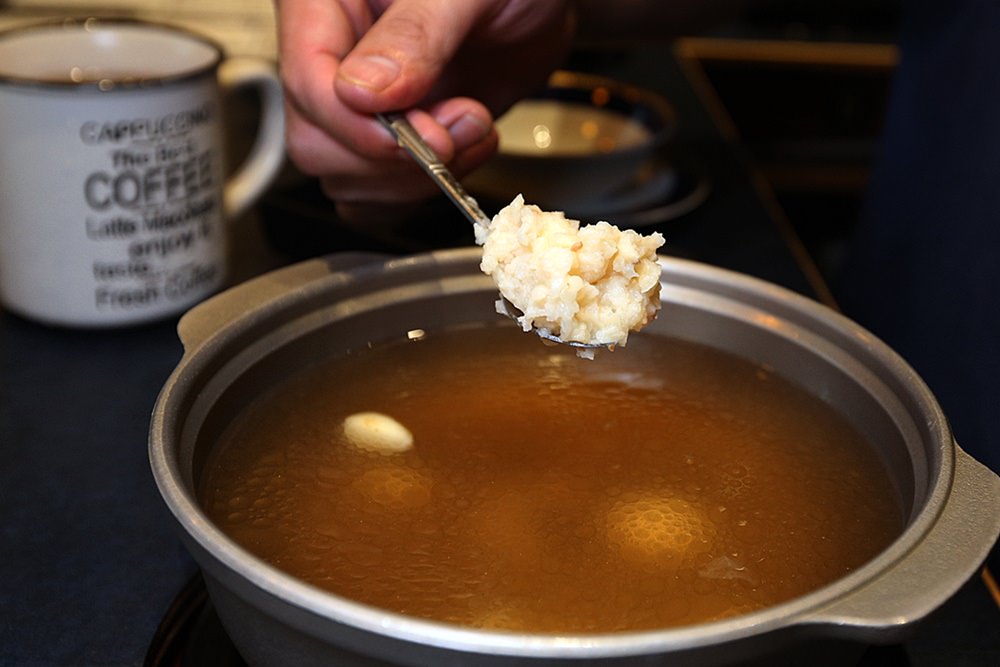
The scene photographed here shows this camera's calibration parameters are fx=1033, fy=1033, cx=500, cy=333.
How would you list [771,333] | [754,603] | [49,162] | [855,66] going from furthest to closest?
[855,66] → [49,162] → [771,333] → [754,603]

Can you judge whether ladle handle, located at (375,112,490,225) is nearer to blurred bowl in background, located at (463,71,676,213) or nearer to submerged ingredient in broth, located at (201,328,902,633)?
submerged ingredient in broth, located at (201,328,902,633)

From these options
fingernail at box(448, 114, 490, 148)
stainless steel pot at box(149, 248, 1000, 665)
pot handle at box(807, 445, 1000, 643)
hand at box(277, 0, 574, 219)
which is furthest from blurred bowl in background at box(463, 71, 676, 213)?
pot handle at box(807, 445, 1000, 643)

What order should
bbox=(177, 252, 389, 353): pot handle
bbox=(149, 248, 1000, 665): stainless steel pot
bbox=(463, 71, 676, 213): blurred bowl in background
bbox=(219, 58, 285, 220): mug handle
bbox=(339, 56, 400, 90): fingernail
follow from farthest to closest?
bbox=(463, 71, 676, 213): blurred bowl in background → bbox=(219, 58, 285, 220): mug handle → bbox=(339, 56, 400, 90): fingernail → bbox=(177, 252, 389, 353): pot handle → bbox=(149, 248, 1000, 665): stainless steel pot

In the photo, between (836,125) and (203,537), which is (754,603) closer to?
(203,537)

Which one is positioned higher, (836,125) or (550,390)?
(550,390)

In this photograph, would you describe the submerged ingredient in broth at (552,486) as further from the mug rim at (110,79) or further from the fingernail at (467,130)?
the mug rim at (110,79)

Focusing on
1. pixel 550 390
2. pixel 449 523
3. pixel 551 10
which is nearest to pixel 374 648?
pixel 449 523

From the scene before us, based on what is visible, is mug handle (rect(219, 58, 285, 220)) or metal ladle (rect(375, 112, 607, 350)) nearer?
metal ladle (rect(375, 112, 607, 350))
